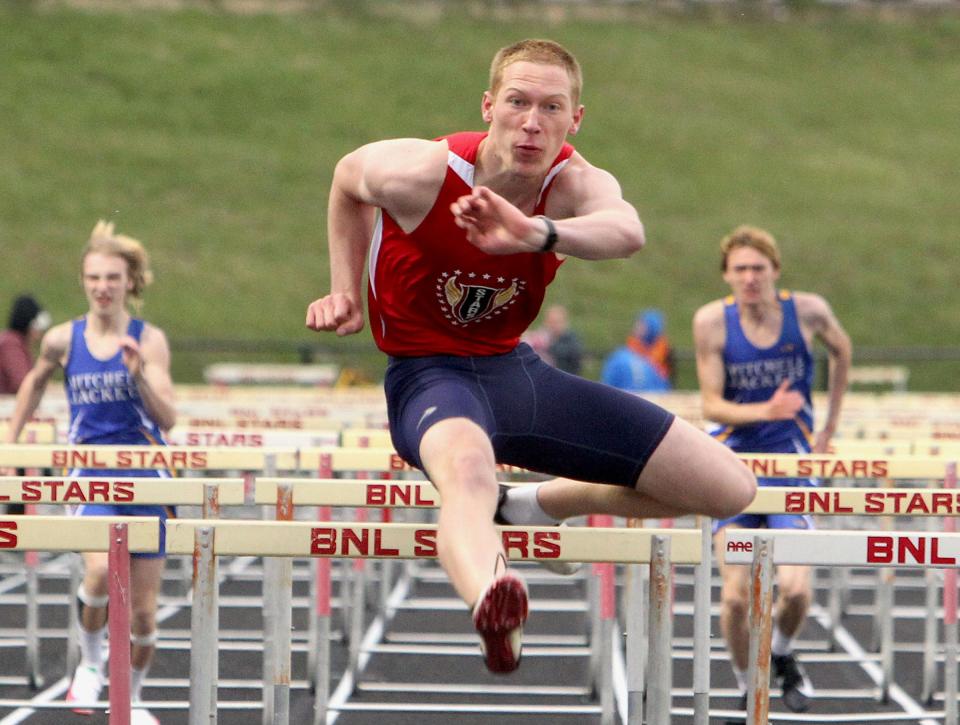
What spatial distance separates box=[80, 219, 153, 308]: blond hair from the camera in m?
7.20

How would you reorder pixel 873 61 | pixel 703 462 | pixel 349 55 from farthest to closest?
pixel 873 61 < pixel 349 55 < pixel 703 462

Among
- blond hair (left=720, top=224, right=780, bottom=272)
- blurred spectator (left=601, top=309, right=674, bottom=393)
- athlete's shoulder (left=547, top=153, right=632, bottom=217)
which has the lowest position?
athlete's shoulder (left=547, top=153, right=632, bottom=217)

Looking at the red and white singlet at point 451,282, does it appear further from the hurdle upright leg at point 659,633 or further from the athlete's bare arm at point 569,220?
the hurdle upright leg at point 659,633

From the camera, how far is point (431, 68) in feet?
137

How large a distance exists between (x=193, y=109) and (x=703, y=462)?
3635cm

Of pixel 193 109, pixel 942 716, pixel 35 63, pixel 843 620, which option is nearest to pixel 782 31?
pixel 193 109

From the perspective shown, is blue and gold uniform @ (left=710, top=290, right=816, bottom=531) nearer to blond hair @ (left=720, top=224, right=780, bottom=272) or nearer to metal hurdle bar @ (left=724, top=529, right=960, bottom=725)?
blond hair @ (left=720, top=224, right=780, bottom=272)

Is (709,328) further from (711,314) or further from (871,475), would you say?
(871,475)

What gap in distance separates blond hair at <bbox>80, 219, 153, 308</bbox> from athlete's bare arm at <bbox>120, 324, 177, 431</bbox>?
0.85 ft

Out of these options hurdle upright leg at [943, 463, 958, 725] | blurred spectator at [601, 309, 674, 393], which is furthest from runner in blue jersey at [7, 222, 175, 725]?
blurred spectator at [601, 309, 674, 393]

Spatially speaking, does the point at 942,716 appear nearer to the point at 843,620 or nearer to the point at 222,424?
the point at 843,620

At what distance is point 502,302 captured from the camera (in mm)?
4598

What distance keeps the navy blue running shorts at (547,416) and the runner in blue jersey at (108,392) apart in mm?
2461

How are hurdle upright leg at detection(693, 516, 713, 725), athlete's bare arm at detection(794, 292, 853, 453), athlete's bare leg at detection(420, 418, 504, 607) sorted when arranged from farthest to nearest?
athlete's bare arm at detection(794, 292, 853, 453) → hurdle upright leg at detection(693, 516, 713, 725) → athlete's bare leg at detection(420, 418, 504, 607)
